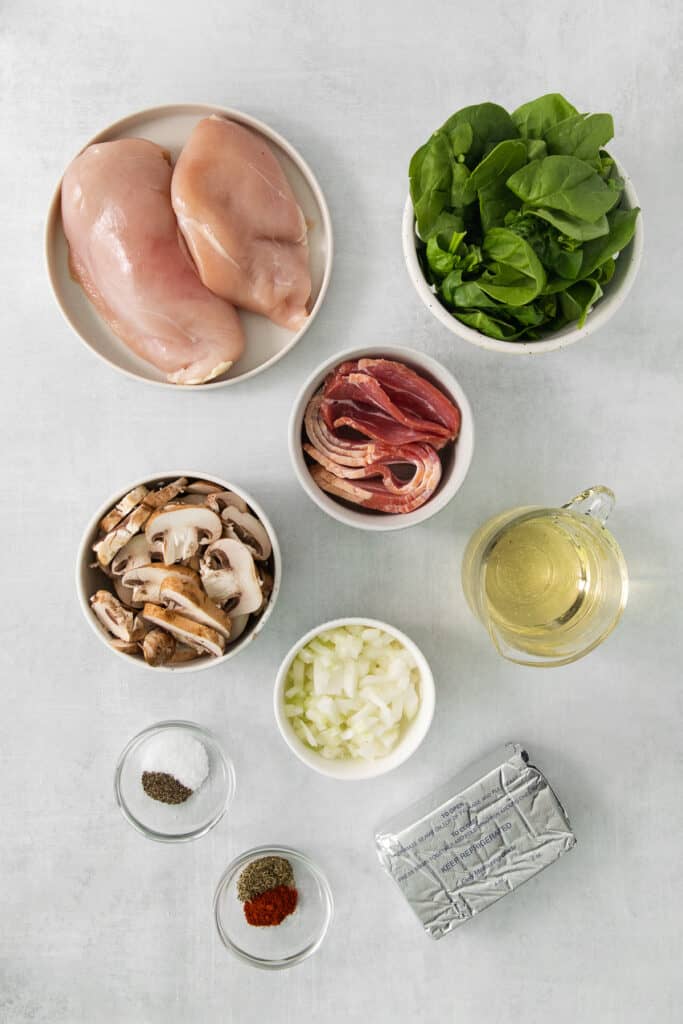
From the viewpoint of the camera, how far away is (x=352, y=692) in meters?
1.26

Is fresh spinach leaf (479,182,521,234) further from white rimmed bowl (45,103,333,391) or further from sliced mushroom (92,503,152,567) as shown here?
sliced mushroom (92,503,152,567)

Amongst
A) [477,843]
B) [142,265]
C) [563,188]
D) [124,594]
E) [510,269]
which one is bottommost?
[477,843]

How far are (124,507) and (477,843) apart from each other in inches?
28.3

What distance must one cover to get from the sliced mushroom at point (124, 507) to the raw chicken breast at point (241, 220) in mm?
324

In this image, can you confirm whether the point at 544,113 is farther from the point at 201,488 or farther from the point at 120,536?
the point at 120,536

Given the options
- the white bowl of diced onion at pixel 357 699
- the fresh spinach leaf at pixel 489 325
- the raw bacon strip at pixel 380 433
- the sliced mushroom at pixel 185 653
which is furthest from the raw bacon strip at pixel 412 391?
the sliced mushroom at pixel 185 653

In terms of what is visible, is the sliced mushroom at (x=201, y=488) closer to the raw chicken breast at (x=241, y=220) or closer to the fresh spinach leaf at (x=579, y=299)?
the raw chicken breast at (x=241, y=220)

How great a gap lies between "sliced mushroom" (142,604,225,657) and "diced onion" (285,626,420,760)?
0.57 ft

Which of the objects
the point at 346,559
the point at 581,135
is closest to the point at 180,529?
the point at 346,559

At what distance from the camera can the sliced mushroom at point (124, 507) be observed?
117 centimetres

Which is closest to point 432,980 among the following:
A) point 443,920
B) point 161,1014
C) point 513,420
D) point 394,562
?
point 443,920

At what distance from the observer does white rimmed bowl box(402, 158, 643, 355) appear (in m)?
1.11

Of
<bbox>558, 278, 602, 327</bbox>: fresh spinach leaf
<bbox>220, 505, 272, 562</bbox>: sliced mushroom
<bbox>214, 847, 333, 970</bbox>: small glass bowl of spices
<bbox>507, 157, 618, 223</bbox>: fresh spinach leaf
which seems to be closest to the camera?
<bbox>507, 157, 618, 223</bbox>: fresh spinach leaf

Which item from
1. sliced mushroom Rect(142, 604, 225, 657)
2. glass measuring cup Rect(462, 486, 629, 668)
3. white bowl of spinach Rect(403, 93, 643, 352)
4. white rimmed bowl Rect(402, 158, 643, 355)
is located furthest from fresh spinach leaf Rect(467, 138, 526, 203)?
sliced mushroom Rect(142, 604, 225, 657)
